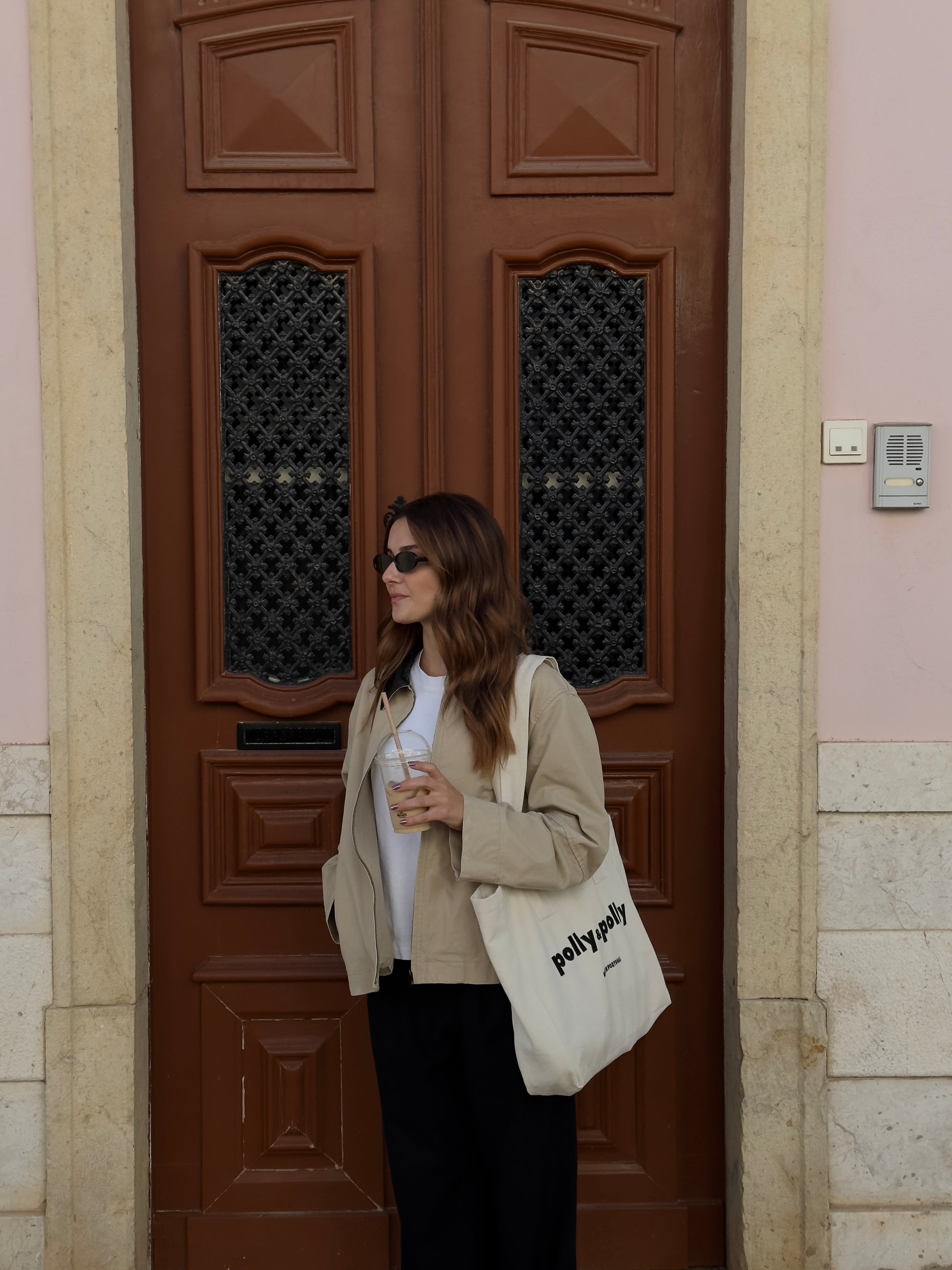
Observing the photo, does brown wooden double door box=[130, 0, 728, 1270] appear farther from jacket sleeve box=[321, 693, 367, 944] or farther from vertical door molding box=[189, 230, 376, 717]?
jacket sleeve box=[321, 693, 367, 944]

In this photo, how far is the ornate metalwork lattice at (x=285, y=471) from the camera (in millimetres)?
3125

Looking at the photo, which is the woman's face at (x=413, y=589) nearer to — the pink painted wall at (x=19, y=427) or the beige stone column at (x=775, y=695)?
the beige stone column at (x=775, y=695)

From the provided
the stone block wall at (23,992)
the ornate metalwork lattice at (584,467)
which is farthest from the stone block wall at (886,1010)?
the stone block wall at (23,992)

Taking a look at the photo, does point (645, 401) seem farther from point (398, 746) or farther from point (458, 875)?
point (458, 875)

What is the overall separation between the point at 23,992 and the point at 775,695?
6.99 feet

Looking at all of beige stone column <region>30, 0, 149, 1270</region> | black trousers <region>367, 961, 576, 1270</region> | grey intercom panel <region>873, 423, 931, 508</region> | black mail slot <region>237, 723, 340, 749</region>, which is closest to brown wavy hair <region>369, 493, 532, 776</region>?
black trousers <region>367, 961, 576, 1270</region>

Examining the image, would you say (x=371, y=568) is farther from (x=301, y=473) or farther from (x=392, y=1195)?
(x=392, y=1195)

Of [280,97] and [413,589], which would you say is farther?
[280,97]

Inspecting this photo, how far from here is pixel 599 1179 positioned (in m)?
3.19

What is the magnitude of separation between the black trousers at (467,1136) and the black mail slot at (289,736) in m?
0.77

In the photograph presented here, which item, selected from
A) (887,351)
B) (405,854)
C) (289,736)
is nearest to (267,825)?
(289,736)

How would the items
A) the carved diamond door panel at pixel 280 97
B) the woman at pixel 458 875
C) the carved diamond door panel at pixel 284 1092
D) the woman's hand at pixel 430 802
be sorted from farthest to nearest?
the carved diamond door panel at pixel 284 1092
the carved diamond door panel at pixel 280 97
the woman at pixel 458 875
the woman's hand at pixel 430 802

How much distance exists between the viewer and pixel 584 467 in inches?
124

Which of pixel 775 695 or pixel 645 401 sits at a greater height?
pixel 645 401
